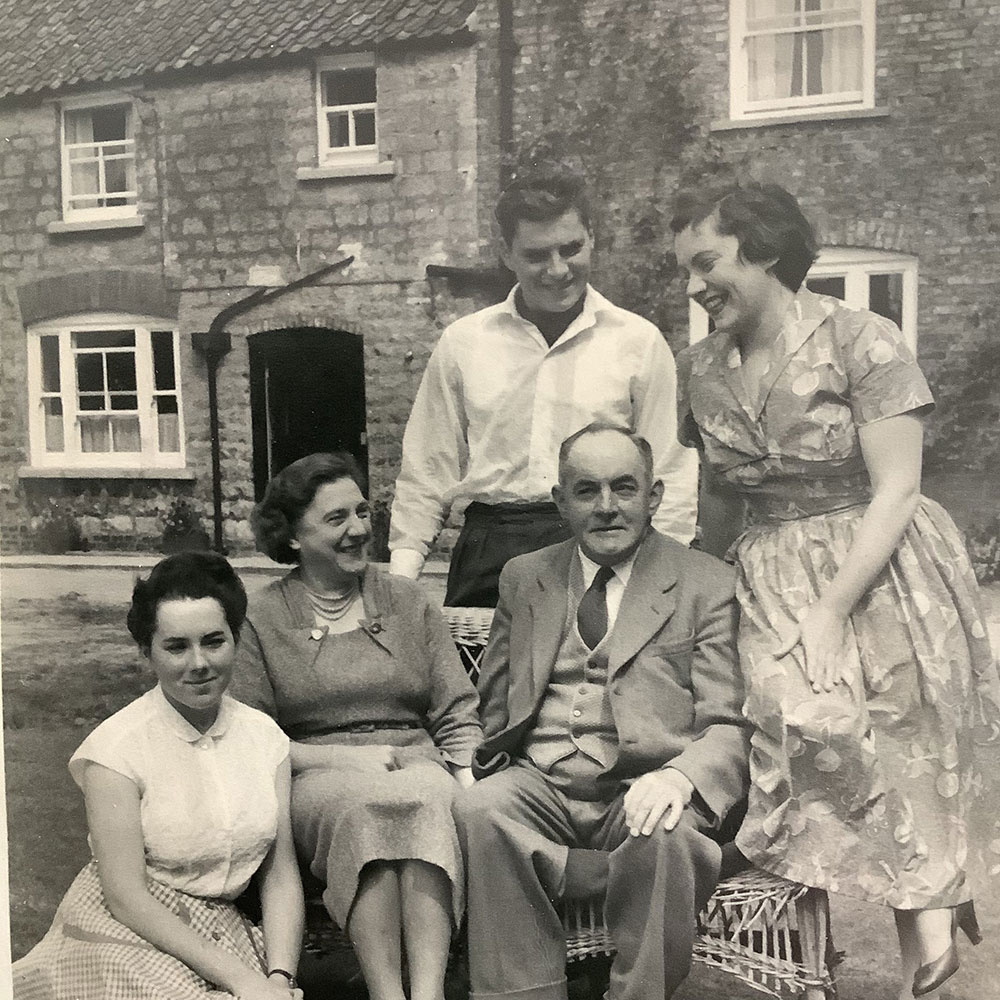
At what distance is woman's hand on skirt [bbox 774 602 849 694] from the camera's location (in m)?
1.96

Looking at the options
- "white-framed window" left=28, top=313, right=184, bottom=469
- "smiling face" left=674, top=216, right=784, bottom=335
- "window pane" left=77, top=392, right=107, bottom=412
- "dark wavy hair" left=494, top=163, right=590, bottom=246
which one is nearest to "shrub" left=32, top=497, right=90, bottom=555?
"white-framed window" left=28, top=313, right=184, bottom=469

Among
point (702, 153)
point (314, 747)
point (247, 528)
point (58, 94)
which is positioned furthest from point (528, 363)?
point (58, 94)

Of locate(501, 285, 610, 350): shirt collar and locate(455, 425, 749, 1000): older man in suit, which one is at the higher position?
locate(501, 285, 610, 350): shirt collar

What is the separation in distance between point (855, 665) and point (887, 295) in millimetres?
716

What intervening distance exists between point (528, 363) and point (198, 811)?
1100 millimetres

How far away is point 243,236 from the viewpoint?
2.34 metres

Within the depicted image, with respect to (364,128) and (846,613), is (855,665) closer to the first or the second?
(846,613)

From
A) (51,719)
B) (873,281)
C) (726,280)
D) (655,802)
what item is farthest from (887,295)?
(51,719)

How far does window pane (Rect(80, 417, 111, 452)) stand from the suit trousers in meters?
1.17

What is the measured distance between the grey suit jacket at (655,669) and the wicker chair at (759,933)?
167mm

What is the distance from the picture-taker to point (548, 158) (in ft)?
7.23

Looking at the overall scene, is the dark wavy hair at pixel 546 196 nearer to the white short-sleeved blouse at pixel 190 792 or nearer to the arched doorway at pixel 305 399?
the arched doorway at pixel 305 399

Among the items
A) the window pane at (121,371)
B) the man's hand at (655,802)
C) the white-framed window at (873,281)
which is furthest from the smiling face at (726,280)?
the window pane at (121,371)

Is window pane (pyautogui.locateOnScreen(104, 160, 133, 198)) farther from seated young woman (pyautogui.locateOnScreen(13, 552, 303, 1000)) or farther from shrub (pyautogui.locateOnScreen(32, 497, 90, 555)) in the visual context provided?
seated young woman (pyautogui.locateOnScreen(13, 552, 303, 1000))
